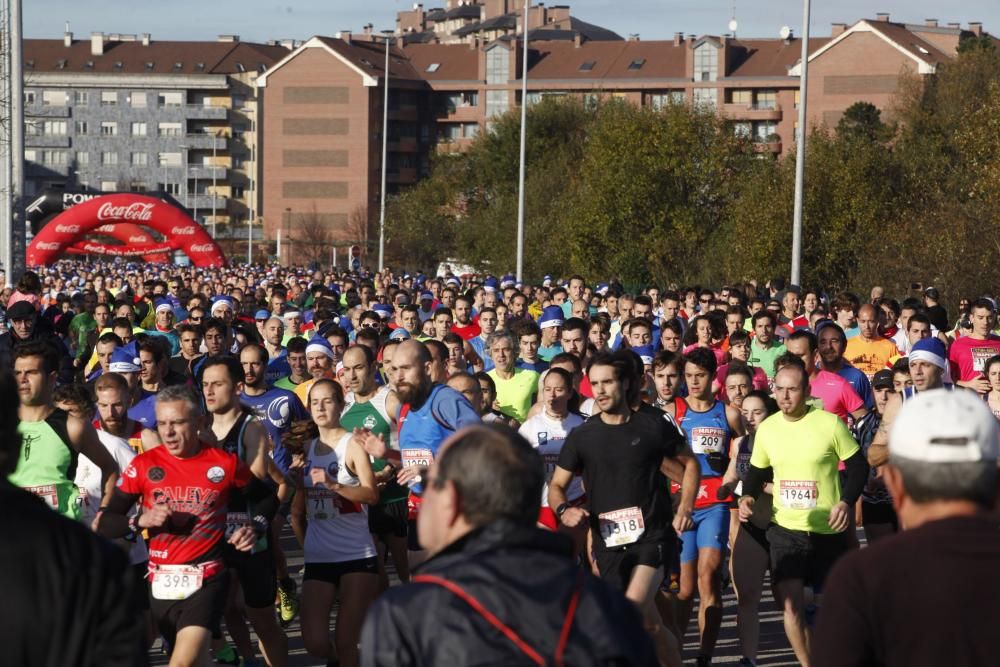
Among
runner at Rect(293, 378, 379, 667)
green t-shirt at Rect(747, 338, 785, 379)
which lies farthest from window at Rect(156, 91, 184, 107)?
runner at Rect(293, 378, 379, 667)

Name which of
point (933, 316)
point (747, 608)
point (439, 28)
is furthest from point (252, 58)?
point (747, 608)

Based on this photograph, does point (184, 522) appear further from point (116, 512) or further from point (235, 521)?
point (235, 521)

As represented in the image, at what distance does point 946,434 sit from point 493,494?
0.91 meters

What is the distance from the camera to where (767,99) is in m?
100

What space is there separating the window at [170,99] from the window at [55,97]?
694 cm

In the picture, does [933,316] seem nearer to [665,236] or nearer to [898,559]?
[898,559]

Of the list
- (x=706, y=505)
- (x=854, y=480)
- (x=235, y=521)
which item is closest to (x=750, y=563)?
(x=706, y=505)

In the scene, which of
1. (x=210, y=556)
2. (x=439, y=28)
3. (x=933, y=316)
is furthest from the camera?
(x=439, y=28)

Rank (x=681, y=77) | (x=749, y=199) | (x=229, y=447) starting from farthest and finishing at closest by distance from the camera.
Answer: (x=681, y=77) < (x=749, y=199) < (x=229, y=447)

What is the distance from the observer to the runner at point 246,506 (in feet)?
24.8

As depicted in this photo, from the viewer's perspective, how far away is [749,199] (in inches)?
1366

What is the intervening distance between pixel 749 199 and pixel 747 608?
26680 millimetres

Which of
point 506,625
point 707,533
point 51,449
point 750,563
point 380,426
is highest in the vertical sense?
point 506,625

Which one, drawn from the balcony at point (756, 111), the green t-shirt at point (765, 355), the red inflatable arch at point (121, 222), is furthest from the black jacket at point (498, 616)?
the balcony at point (756, 111)
